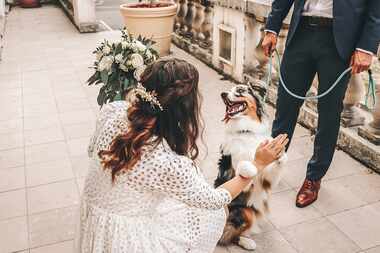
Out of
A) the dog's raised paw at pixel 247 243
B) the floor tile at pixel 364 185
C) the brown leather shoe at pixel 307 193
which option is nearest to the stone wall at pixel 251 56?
the floor tile at pixel 364 185

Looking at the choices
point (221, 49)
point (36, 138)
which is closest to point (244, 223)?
point (36, 138)

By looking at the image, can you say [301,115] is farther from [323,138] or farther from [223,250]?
[223,250]

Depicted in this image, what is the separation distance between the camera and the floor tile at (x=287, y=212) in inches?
111

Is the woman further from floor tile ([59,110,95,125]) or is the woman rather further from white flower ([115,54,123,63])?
floor tile ([59,110,95,125])

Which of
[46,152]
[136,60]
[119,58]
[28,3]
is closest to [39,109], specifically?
[46,152]

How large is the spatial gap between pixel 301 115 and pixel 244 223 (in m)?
1.96

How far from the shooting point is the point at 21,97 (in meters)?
5.29

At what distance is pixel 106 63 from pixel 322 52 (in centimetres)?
136

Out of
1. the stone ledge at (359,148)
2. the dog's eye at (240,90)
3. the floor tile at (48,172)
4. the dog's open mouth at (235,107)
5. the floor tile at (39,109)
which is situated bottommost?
the floor tile at (48,172)

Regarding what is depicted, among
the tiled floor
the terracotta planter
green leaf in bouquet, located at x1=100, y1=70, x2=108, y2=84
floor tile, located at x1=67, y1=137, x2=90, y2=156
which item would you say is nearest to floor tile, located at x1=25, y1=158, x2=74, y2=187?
the tiled floor

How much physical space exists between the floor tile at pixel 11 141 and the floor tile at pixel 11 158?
10 cm

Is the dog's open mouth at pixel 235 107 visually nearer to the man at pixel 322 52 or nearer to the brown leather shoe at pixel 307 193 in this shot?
the man at pixel 322 52

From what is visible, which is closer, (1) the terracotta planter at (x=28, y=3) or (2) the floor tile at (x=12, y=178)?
(2) the floor tile at (x=12, y=178)

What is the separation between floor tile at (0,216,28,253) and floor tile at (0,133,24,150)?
124 centimetres
